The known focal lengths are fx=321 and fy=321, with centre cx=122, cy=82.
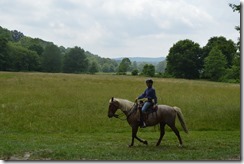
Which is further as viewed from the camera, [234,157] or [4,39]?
[4,39]

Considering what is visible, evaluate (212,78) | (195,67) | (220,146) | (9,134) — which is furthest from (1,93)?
(195,67)

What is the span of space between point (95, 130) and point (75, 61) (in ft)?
276

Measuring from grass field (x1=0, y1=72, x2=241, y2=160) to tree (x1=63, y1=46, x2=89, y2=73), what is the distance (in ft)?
229

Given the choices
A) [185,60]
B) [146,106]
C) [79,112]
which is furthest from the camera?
[185,60]

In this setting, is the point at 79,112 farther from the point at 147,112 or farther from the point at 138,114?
the point at 147,112

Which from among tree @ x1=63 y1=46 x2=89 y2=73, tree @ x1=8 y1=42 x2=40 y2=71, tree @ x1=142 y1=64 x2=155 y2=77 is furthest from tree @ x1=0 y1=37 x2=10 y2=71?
tree @ x1=142 y1=64 x2=155 y2=77

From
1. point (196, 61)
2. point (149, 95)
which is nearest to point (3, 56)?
point (196, 61)

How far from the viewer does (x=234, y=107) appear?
957 inches

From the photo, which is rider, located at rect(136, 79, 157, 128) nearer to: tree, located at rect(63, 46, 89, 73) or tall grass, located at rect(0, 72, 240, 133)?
tall grass, located at rect(0, 72, 240, 133)

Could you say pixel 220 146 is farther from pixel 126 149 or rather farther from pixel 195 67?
pixel 195 67

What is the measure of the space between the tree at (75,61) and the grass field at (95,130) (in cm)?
6975

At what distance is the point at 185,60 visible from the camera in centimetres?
8006

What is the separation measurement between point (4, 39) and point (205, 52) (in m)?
A: 54.7

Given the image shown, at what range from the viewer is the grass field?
1100 cm
